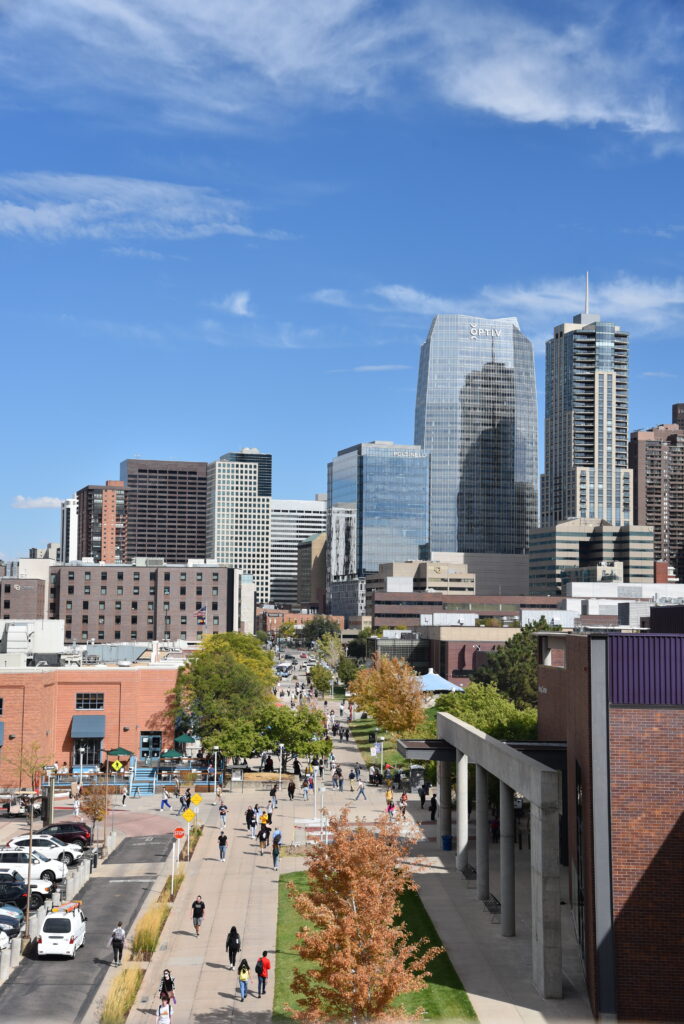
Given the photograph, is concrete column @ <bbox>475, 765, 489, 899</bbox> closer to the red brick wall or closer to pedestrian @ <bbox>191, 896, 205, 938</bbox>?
pedestrian @ <bbox>191, 896, 205, 938</bbox>

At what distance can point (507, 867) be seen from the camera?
35969 millimetres

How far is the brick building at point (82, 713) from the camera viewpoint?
69375 mm

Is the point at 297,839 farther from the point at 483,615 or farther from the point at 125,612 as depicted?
the point at 483,615

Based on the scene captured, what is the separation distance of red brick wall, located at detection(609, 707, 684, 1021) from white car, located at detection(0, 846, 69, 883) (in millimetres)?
23932

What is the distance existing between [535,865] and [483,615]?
160 metres

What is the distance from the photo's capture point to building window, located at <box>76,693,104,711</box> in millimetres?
74125

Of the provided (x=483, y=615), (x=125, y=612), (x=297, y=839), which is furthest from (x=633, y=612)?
(x=297, y=839)

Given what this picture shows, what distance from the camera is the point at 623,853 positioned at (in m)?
28.7

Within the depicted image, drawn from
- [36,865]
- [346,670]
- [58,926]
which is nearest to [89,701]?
[36,865]

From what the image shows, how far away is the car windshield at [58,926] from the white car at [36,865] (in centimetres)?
863

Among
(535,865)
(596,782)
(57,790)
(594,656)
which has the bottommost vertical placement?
(57,790)

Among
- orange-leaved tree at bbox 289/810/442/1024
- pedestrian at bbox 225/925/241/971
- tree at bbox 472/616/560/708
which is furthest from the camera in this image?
tree at bbox 472/616/560/708

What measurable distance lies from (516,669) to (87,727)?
151 ft

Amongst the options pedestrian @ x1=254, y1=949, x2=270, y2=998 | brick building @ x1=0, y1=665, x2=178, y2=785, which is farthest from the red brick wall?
brick building @ x1=0, y1=665, x2=178, y2=785
